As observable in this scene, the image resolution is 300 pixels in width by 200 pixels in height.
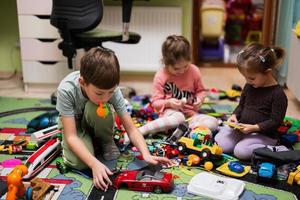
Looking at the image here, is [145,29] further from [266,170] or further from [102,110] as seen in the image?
[266,170]

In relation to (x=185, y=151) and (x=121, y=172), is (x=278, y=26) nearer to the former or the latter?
(x=185, y=151)

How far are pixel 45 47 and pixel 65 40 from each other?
45cm

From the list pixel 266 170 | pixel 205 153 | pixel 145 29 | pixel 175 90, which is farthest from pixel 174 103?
pixel 145 29

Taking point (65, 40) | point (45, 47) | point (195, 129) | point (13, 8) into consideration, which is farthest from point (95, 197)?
point (13, 8)

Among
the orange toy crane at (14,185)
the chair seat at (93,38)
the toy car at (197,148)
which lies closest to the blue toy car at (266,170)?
the toy car at (197,148)

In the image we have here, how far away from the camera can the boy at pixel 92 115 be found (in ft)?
4.77

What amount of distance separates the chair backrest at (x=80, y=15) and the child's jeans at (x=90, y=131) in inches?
31.6

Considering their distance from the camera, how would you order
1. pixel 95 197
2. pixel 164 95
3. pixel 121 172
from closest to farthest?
pixel 95 197 < pixel 121 172 < pixel 164 95

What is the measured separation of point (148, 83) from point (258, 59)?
4.82ft

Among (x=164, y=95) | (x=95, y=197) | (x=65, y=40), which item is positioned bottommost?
(x=95, y=197)

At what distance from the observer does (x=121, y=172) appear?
1586 mm

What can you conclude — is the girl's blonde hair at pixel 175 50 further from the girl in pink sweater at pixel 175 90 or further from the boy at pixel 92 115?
the boy at pixel 92 115

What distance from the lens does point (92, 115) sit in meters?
1.63

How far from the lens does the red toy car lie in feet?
4.86
